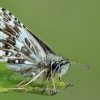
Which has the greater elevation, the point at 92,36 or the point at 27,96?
the point at 92,36

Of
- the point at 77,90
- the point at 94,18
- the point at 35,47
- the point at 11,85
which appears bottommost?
the point at 77,90

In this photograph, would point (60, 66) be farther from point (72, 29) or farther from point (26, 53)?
point (72, 29)

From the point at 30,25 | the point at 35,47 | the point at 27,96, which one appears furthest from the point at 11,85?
the point at 30,25

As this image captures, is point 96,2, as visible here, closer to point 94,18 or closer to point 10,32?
point 94,18

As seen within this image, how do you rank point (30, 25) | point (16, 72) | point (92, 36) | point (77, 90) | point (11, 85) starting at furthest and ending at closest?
point (92, 36)
point (30, 25)
point (77, 90)
point (16, 72)
point (11, 85)

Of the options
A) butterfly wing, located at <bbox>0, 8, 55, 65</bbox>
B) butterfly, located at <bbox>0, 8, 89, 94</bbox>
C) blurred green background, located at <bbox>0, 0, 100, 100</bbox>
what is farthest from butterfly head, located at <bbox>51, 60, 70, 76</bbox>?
blurred green background, located at <bbox>0, 0, 100, 100</bbox>

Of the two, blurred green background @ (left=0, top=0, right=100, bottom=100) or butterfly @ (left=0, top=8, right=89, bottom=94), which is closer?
butterfly @ (left=0, top=8, right=89, bottom=94)

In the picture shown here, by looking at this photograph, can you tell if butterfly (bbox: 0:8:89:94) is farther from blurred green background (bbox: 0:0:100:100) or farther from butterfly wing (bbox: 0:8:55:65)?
blurred green background (bbox: 0:0:100:100)
